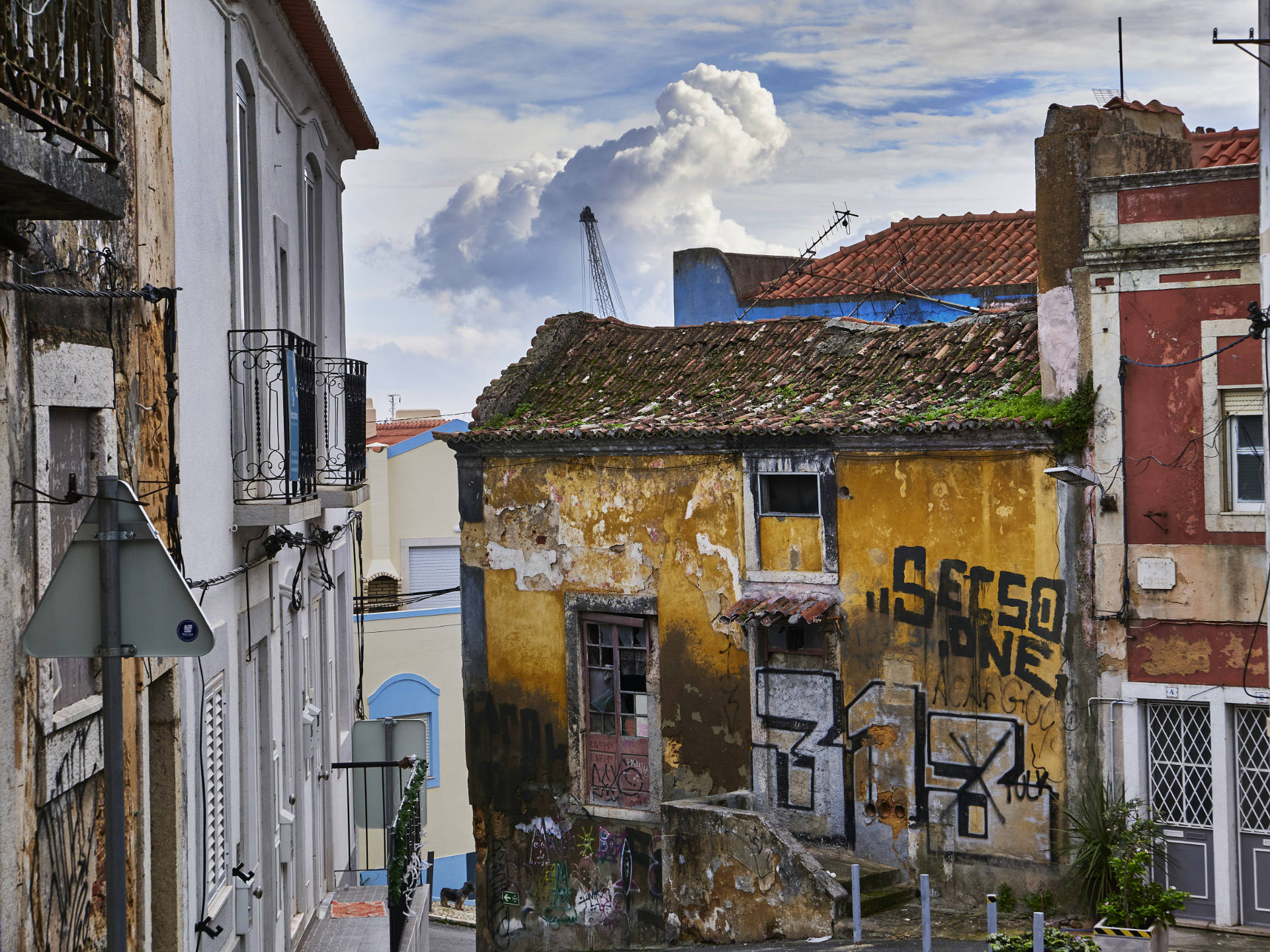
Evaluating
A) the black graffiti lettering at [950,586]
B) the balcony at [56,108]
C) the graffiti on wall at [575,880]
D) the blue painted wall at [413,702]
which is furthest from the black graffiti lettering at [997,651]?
the blue painted wall at [413,702]

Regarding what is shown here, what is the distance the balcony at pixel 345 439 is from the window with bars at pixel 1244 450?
8.14 metres

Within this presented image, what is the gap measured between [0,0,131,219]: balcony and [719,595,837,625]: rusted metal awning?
1091 cm

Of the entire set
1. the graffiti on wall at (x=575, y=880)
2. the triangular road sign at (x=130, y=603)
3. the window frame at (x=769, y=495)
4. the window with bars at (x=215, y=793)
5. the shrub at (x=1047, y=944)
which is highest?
the window frame at (x=769, y=495)

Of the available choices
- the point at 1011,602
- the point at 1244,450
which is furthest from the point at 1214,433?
the point at 1011,602

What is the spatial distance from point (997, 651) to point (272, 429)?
7937mm

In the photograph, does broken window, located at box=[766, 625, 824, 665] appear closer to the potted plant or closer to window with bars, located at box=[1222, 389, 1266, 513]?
the potted plant

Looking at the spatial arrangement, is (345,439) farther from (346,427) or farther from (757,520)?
(757,520)

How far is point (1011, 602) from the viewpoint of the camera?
14.2 meters

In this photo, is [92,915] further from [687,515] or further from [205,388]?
[687,515]

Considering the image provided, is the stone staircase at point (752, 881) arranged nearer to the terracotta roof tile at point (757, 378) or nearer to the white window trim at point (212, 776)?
the terracotta roof tile at point (757, 378)

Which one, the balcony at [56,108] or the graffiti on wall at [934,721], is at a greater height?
the balcony at [56,108]

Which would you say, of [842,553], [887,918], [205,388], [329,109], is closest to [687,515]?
[842,553]

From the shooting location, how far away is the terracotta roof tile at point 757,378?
15.0 meters

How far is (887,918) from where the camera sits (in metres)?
14.0
